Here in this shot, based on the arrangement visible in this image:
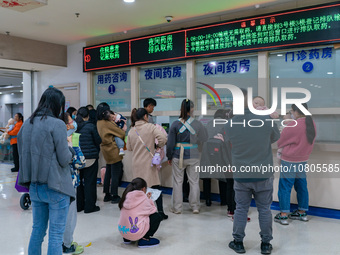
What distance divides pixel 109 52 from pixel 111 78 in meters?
0.54

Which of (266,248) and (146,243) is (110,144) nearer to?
(146,243)

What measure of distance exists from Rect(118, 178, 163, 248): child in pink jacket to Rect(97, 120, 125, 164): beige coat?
159 cm

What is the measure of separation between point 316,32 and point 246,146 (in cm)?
215

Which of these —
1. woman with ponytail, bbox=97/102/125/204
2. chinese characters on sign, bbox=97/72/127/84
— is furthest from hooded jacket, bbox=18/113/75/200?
chinese characters on sign, bbox=97/72/127/84

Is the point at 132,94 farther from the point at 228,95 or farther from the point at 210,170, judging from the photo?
the point at 210,170

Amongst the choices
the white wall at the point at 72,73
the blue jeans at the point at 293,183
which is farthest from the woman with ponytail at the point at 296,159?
the white wall at the point at 72,73

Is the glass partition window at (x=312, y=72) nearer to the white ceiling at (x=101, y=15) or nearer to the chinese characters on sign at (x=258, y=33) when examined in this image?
the chinese characters on sign at (x=258, y=33)

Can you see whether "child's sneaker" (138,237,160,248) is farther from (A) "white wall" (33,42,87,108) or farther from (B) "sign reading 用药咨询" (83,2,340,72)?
(A) "white wall" (33,42,87,108)

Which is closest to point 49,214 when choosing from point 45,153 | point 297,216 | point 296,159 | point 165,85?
point 45,153

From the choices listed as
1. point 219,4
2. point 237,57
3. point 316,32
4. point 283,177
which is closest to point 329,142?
point 283,177

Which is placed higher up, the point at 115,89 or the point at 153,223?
the point at 115,89

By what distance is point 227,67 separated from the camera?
200 inches

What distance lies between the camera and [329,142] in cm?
427

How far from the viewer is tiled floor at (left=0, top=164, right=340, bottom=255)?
306cm
